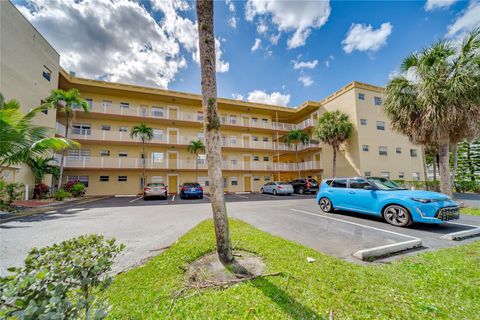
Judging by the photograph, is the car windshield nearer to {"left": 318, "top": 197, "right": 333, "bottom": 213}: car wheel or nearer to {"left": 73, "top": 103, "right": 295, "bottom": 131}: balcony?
Result: {"left": 318, "top": 197, "right": 333, "bottom": 213}: car wheel

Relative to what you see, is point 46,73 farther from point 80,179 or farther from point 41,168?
point 80,179

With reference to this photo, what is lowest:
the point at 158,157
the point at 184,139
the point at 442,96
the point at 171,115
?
the point at 158,157

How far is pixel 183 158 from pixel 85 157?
8.75m

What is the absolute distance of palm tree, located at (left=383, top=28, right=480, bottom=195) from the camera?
7.88 metres

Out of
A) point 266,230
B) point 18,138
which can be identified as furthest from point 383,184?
point 18,138

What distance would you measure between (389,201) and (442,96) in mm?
6743

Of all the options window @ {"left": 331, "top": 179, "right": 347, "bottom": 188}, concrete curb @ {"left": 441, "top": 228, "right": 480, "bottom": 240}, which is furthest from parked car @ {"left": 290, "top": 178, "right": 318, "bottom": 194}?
concrete curb @ {"left": 441, "top": 228, "right": 480, "bottom": 240}

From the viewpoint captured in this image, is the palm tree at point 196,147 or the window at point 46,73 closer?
the window at point 46,73

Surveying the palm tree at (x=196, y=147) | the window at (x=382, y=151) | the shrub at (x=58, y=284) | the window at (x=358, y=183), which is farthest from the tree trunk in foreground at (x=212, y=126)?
the window at (x=382, y=151)

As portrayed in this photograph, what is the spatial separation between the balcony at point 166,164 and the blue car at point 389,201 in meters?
13.6

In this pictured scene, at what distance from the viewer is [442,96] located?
8305 mm

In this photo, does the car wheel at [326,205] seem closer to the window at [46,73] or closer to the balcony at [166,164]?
the balcony at [166,164]

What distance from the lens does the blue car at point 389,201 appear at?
17.2ft

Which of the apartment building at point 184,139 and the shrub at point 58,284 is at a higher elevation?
the apartment building at point 184,139
